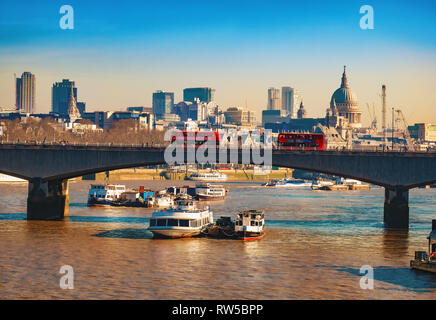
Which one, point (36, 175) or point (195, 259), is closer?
point (195, 259)

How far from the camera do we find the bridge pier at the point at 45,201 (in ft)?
297

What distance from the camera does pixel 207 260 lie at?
62.2 meters

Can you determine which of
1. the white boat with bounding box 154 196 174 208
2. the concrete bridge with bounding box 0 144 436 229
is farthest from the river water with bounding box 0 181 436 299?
the white boat with bounding box 154 196 174 208

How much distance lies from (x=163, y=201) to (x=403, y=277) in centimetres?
5981

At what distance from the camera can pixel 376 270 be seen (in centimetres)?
5875

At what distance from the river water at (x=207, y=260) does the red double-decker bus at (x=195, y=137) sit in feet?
30.4

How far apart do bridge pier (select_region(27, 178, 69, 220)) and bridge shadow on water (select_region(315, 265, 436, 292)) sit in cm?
4070

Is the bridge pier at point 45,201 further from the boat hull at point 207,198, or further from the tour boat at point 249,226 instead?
the boat hull at point 207,198

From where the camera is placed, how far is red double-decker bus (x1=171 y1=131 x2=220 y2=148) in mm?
94750

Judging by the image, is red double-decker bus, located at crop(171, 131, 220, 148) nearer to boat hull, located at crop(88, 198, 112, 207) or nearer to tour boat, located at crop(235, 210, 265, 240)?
tour boat, located at crop(235, 210, 265, 240)

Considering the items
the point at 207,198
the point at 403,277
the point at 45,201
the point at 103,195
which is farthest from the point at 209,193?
the point at 403,277
